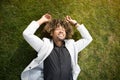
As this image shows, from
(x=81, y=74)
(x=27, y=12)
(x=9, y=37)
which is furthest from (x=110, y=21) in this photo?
(x=9, y=37)

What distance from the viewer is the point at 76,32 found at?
2889 mm

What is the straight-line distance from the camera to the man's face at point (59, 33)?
8.41 feet

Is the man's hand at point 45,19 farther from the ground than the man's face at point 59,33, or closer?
farther from the ground

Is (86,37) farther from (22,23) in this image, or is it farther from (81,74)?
(22,23)

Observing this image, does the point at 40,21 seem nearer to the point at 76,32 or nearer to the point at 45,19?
the point at 45,19

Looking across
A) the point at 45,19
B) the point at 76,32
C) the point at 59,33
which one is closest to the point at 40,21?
the point at 45,19

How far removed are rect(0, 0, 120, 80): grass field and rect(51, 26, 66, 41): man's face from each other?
0.25m

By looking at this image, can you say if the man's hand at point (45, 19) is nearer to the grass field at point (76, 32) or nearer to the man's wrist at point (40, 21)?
the man's wrist at point (40, 21)

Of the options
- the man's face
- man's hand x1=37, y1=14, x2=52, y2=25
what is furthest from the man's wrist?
the man's face

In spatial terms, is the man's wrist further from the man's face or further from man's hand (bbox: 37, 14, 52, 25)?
the man's face

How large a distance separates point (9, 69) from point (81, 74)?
0.74m

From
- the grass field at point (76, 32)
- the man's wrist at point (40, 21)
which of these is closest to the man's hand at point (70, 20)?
the grass field at point (76, 32)

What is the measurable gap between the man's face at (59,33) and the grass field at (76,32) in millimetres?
249

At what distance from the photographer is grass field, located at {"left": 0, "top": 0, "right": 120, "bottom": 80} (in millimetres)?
2734
